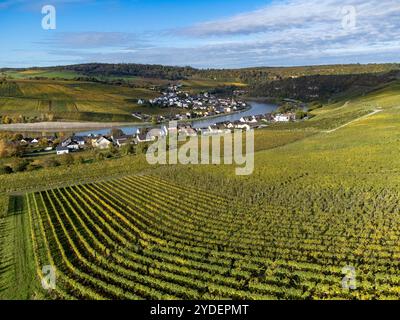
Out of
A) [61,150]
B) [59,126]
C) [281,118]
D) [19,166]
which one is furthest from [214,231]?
[59,126]

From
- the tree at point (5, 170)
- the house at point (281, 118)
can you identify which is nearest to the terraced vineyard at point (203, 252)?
the tree at point (5, 170)

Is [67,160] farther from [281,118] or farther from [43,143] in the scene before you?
[281,118]

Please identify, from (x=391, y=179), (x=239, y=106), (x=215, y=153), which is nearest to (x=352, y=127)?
(x=215, y=153)

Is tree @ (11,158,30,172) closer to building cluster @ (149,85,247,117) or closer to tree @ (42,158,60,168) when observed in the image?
tree @ (42,158,60,168)

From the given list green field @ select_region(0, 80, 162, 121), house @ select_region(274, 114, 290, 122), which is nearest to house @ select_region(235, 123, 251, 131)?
house @ select_region(274, 114, 290, 122)

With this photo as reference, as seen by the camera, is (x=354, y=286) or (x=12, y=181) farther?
(x=12, y=181)

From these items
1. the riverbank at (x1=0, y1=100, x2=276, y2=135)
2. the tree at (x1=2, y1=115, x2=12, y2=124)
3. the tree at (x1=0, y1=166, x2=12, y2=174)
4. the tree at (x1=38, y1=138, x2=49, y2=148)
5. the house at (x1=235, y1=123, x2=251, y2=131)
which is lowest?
the tree at (x1=0, y1=166, x2=12, y2=174)
